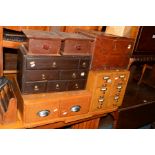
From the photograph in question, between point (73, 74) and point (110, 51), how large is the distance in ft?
1.17

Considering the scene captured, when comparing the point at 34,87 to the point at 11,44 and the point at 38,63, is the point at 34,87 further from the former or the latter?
the point at 11,44

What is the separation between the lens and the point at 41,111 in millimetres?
1365

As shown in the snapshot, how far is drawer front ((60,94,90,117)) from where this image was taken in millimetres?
1455

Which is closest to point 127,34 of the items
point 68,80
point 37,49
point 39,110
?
point 68,80

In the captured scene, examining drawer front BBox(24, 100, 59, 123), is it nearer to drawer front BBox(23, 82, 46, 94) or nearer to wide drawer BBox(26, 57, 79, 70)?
drawer front BBox(23, 82, 46, 94)

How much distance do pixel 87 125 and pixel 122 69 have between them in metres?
0.72

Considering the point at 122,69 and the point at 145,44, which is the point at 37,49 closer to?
the point at 122,69

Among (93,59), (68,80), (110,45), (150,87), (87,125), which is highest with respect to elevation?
(110,45)

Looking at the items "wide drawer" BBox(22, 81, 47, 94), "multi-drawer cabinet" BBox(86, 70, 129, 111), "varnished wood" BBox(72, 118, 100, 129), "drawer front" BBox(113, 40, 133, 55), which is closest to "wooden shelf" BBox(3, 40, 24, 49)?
"wide drawer" BBox(22, 81, 47, 94)

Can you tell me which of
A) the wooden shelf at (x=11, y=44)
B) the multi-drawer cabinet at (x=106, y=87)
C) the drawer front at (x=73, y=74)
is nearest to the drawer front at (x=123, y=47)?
the multi-drawer cabinet at (x=106, y=87)

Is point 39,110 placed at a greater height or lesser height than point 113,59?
lesser

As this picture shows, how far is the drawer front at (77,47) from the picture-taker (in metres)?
1.36

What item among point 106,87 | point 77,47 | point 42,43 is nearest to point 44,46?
point 42,43

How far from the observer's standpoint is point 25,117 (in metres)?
1.33
